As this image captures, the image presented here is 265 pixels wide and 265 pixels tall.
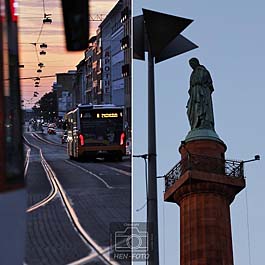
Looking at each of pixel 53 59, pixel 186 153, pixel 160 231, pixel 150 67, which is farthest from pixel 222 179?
pixel 53 59

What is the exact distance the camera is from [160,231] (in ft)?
8.61

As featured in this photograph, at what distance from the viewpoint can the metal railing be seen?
278 cm

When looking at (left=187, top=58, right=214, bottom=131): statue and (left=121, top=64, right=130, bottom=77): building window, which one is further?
(left=187, top=58, right=214, bottom=131): statue

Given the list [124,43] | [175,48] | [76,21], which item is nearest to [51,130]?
[124,43]

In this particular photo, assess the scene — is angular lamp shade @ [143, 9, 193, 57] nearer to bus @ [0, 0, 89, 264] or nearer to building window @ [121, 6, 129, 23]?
building window @ [121, 6, 129, 23]

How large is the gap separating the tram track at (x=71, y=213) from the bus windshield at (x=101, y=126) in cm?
22

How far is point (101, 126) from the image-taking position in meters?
2.62

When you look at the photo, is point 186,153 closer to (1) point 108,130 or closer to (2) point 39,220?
(1) point 108,130

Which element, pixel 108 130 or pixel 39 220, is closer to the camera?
pixel 39 220

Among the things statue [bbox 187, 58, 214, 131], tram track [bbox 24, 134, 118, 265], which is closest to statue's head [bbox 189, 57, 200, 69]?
statue [bbox 187, 58, 214, 131]

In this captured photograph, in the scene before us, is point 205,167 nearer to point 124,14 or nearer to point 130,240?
point 130,240

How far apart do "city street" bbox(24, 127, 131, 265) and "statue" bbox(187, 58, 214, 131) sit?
A: 1.83 ft

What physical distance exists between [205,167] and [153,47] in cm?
77

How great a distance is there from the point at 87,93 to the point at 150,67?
0.32 metres
